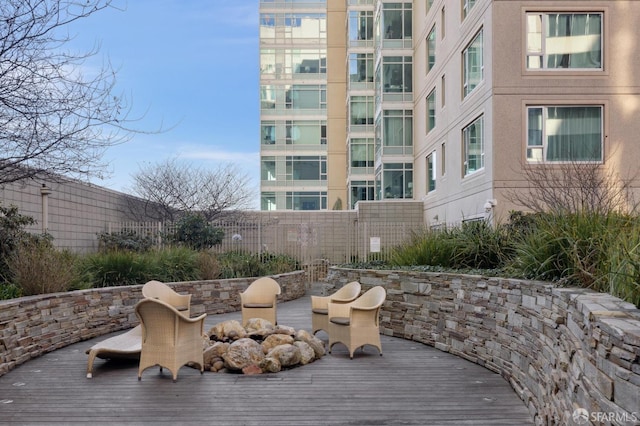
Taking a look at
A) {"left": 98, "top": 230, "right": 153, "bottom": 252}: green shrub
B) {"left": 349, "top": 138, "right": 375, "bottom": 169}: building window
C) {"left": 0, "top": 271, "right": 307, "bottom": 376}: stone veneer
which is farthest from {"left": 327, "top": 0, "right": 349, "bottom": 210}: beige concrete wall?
{"left": 0, "top": 271, "right": 307, "bottom": 376}: stone veneer

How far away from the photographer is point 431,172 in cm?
2375

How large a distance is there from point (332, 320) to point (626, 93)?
11.1 m

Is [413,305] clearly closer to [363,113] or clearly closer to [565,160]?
[565,160]

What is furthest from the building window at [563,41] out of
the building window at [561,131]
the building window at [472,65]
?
the building window at [472,65]

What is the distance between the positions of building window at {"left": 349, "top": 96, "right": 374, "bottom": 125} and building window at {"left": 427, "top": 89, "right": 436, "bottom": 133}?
9.77m

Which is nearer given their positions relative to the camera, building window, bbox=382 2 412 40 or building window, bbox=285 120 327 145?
building window, bbox=382 2 412 40

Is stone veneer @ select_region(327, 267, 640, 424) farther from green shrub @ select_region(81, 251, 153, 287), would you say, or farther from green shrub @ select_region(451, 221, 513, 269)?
green shrub @ select_region(81, 251, 153, 287)

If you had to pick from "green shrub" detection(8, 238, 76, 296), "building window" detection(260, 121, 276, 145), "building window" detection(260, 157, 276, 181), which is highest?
"building window" detection(260, 121, 276, 145)

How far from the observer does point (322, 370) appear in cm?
758

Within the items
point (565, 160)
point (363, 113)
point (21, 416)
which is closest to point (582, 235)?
Result: point (21, 416)

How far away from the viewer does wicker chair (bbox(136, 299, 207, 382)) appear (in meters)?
6.87

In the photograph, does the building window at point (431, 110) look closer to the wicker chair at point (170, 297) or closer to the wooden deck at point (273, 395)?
the wicker chair at point (170, 297)

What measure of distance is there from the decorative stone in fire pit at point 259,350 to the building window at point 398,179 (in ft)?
59.8

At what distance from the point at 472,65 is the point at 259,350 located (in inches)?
514
